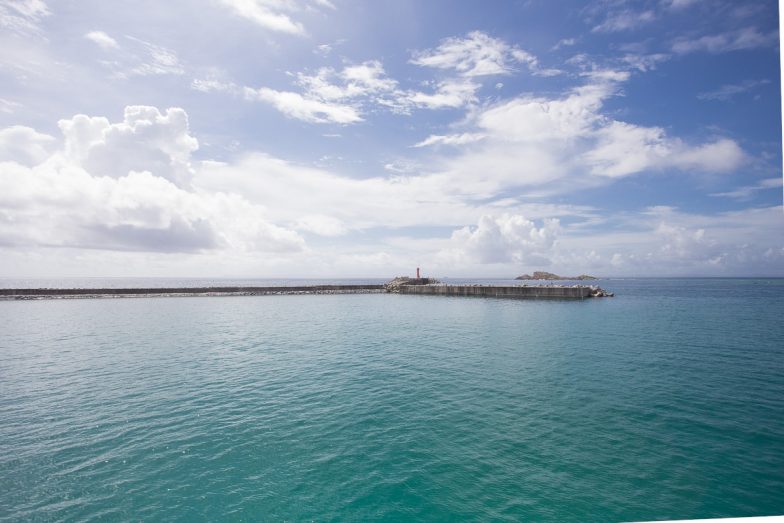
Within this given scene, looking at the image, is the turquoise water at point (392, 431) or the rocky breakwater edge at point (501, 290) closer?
the turquoise water at point (392, 431)

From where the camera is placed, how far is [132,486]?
8672 mm

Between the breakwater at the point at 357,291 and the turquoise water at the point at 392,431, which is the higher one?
the breakwater at the point at 357,291

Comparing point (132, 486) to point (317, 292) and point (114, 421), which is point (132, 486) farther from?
point (317, 292)

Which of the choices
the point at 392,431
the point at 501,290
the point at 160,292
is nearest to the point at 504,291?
the point at 501,290

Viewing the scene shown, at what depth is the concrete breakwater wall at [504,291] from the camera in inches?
2571

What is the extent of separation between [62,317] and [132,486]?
4444cm

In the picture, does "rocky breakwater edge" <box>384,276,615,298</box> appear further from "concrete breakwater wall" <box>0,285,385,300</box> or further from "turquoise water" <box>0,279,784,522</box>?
"turquoise water" <box>0,279,784,522</box>

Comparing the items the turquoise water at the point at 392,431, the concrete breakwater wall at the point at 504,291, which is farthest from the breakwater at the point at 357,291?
the turquoise water at the point at 392,431

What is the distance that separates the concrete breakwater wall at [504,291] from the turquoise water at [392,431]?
1592 inches

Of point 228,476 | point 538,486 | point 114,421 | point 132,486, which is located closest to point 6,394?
point 114,421

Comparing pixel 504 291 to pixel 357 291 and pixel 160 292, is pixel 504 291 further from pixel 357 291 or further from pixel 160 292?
pixel 160 292

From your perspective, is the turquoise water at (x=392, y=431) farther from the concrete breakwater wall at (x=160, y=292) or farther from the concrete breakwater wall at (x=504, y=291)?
the concrete breakwater wall at (x=160, y=292)

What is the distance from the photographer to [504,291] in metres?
72.8

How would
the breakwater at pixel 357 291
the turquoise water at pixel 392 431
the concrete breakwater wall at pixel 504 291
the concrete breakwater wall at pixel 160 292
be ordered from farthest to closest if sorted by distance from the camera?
the concrete breakwater wall at pixel 504 291 < the breakwater at pixel 357 291 < the concrete breakwater wall at pixel 160 292 < the turquoise water at pixel 392 431
